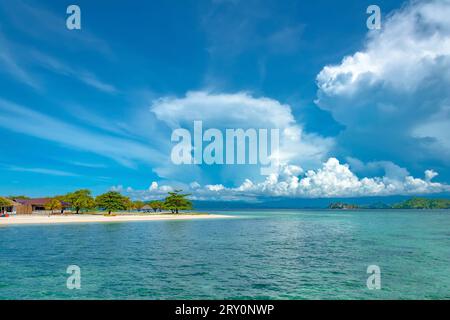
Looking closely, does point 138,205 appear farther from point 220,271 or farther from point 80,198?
point 220,271

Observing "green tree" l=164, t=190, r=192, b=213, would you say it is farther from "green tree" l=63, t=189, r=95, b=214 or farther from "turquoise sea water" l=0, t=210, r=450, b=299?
"turquoise sea water" l=0, t=210, r=450, b=299

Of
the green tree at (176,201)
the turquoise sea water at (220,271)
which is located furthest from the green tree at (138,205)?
the turquoise sea water at (220,271)

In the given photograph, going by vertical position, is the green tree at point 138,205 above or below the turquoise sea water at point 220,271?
below

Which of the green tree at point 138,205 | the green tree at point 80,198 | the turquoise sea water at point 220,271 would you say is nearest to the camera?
the turquoise sea water at point 220,271

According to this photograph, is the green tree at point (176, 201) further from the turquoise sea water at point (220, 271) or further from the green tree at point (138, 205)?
the turquoise sea water at point (220, 271)

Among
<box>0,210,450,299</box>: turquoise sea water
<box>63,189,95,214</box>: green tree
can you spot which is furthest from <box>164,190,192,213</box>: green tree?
<box>0,210,450,299</box>: turquoise sea water

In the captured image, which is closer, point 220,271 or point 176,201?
point 220,271

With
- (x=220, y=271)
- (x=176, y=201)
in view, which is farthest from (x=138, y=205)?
(x=220, y=271)

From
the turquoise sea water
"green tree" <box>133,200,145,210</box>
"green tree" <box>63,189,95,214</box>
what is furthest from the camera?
"green tree" <box>133,200,145,210</box>

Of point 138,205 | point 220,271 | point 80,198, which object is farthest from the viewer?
point 138,205

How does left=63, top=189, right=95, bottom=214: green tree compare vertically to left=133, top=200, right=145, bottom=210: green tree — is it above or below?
above

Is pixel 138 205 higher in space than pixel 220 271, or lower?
lower

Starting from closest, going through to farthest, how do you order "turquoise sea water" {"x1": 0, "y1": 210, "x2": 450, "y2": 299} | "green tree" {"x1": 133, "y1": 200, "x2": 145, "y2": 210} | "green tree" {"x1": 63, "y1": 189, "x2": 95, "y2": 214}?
"turquoise sea water" {"x1": 0, "y1": 210, "x2": 450, "y2": 299} < "green tree" {"x1": 63, "y1": 189, "x2": 95, "y2": 214} < "green tree" {"x1": 133, "y1": 200, "x2": 145, "y2": 210}
